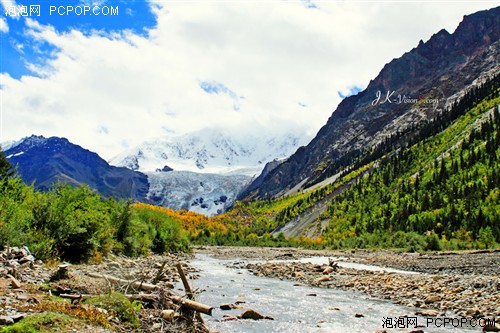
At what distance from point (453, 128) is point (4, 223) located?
5855 inches

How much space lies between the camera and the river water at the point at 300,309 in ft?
50.8

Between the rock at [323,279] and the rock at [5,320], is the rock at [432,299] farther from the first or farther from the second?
the rock at [5,320]

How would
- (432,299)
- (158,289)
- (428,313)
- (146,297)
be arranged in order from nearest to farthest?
(146,297) → (158,289) → (428,313) → (432,299)

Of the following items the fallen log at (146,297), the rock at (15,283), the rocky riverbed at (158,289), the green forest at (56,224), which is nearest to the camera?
the rocky riverbed at (158,289)

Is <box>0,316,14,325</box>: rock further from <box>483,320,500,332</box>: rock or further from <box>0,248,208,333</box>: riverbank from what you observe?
<box>483,320,500,332</box>: rock

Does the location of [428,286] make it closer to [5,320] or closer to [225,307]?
[225,307]

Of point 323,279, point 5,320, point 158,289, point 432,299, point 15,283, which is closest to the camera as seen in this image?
point 5,320

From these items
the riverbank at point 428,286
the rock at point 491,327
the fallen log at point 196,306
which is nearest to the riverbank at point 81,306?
the fallen log at point 196,306

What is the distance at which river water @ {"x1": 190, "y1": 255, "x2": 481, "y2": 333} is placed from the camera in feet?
50.8

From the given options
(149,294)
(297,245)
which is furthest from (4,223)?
(297,245)

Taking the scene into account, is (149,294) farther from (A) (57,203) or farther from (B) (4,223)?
(A) (57,203)

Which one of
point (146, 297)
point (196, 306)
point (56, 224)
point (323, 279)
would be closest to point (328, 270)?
point (323, 279)

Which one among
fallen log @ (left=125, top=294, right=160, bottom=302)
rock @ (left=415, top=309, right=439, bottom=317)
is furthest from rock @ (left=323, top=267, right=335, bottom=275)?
fallen log @ (left=125, top=294, right=160, bottom=302)

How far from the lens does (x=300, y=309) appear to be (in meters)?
19.4
